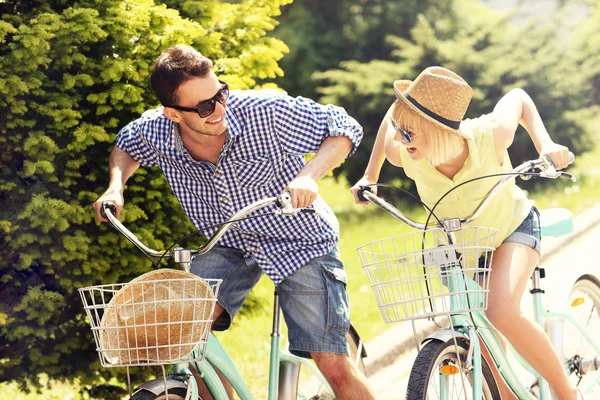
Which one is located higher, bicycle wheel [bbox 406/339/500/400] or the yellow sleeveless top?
the yellow sleeveless top

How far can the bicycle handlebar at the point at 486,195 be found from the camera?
346cm

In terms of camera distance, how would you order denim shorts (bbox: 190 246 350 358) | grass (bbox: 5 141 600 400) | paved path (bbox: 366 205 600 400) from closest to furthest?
denim shorts (bbox: 190 246 350 358)
grass (bbox: 5 141 600 400)
paved path (bbox: 366 205 600 400)

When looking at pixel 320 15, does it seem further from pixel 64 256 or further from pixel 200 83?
pixel 200 83

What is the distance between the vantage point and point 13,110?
4461 millimetres

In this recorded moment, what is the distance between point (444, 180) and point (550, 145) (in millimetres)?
447

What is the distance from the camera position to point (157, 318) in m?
3.04

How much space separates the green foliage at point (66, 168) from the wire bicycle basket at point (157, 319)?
1577 mm

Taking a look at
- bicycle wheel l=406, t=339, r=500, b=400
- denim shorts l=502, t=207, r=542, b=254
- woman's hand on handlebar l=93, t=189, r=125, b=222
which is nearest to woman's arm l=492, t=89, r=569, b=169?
denim shorts l=502, t=207, r=542, b=254

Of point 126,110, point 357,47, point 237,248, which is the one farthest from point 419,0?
point 237,248

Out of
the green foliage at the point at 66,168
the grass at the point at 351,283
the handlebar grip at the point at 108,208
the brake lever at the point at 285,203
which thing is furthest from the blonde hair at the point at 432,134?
the grass at the point at 351,283

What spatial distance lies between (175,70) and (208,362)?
1.09 metres

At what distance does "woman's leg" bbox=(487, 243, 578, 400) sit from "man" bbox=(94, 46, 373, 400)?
2.10ft

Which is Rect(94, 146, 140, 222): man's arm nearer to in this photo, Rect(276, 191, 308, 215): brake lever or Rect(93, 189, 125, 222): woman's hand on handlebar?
Rect(93, 189, 125, 222): woman's hand on handlebar

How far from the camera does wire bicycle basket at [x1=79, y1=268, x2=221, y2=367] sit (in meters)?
2.96
